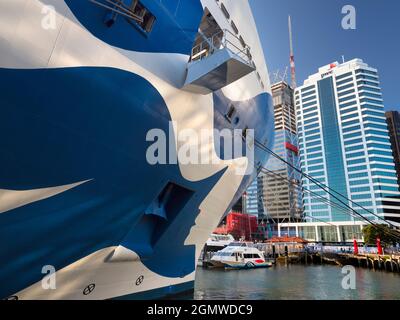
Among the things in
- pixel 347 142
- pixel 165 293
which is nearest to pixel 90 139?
pixel 165 293

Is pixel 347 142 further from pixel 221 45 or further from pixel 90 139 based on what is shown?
pixel 90 139

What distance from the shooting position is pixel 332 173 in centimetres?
9838

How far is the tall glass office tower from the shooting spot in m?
88.2

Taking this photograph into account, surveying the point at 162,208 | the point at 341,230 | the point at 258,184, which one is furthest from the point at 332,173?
the point at 162,208

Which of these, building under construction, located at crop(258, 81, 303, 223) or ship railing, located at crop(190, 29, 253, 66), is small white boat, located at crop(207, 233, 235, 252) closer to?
ship railing, located at crop(190, 29, 253, 66)

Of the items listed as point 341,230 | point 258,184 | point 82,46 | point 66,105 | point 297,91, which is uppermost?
point 297,91

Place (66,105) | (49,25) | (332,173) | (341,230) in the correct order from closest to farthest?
(49,25) < (66,105) < (341,230) < (332,173)

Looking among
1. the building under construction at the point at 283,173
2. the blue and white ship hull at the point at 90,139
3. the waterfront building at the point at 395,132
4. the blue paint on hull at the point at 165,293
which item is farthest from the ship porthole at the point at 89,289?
the waterfront building at the point at 395,132

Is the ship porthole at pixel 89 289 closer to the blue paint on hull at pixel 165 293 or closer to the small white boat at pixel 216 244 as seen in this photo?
the blue paint on hull at pixel 165 293

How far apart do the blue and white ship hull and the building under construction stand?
103324 millimetres
